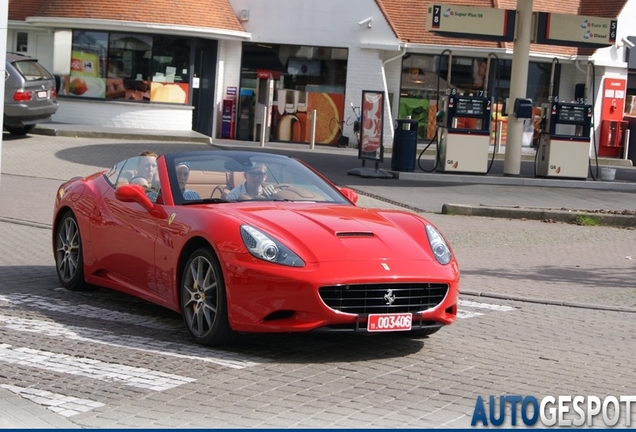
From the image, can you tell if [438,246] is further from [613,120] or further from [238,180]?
[613,120]

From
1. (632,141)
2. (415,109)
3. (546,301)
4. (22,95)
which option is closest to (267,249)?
(546,301)

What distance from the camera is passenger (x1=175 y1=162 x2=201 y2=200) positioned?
342 inches

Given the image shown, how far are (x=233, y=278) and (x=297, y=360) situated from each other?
71cm

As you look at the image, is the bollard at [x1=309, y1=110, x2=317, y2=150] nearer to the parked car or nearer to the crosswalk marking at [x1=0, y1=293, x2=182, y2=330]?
the parked car

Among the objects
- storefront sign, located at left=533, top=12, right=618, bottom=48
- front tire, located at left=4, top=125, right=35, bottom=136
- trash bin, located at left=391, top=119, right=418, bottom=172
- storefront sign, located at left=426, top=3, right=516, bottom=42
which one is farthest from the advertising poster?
front tire, located at left=4, top=125, right=35, bottom=136

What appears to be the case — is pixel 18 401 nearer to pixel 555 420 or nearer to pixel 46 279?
pixel 555 420

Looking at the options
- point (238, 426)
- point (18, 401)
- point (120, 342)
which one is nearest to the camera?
point (238, 426)

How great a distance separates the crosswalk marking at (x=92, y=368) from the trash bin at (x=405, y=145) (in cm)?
1644

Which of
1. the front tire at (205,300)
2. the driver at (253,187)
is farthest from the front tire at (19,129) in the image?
the front tire at (205,300)

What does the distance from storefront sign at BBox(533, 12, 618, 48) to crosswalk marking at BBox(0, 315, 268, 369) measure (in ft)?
58.5

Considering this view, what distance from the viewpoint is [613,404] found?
21.5ft

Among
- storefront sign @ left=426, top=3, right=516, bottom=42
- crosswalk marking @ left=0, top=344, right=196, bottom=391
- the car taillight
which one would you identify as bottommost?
crosswalk marking @ left=0, top=344, right=196, bottom=391

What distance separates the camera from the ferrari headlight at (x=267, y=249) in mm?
7492

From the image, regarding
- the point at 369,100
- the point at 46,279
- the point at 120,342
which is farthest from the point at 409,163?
the point at 120,342
